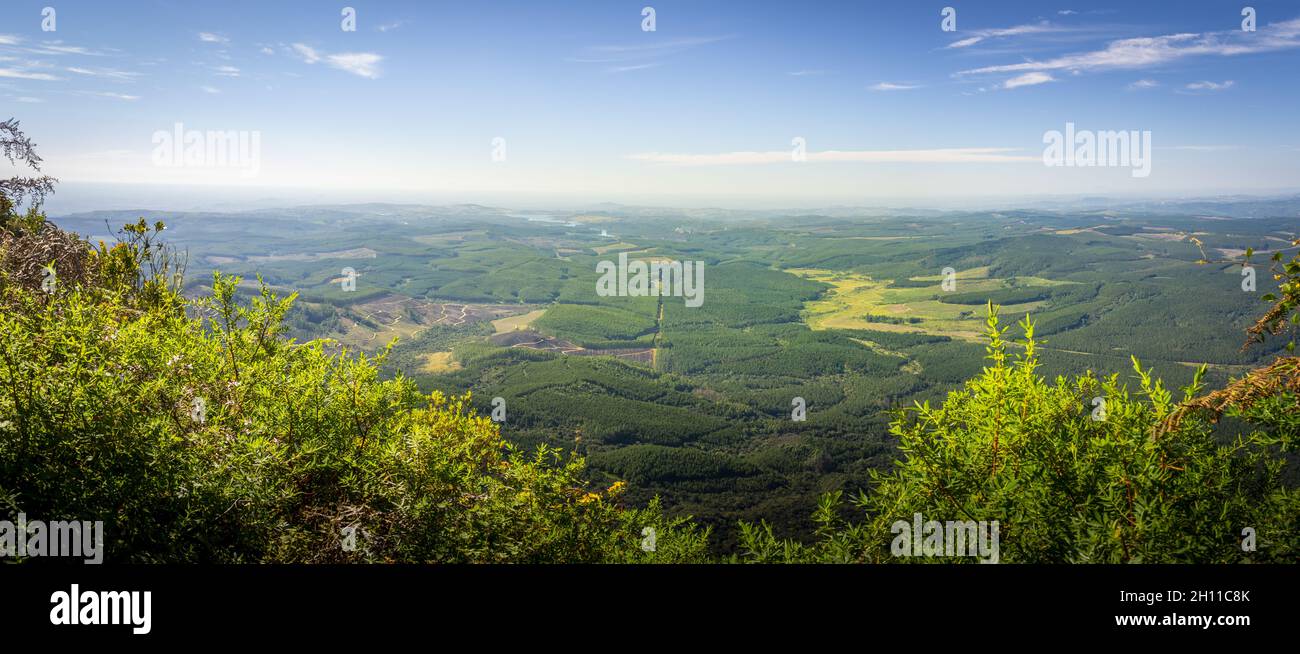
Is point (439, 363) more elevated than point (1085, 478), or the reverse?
point (1085, 478)

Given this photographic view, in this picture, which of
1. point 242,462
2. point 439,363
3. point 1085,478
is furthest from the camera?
point 439,363

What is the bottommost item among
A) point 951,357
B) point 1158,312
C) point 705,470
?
point 705,470

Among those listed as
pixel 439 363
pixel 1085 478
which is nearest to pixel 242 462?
pixel 1085 478

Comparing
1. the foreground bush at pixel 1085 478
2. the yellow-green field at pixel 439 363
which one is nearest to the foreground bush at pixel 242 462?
the foreground bush at pixel 1085 478

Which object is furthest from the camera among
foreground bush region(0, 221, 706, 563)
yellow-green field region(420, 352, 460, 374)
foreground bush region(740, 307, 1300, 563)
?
yellow-green field region(420, 352, 460, 374)

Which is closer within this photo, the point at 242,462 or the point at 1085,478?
the point at 1085,478

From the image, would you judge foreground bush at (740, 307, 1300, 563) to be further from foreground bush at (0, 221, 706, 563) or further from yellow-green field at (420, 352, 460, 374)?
yellow-green field at (420, 352, 460, 374)

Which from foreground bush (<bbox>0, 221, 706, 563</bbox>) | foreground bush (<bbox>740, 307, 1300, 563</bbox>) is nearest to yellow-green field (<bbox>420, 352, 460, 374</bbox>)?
foreground bush (<bbox>0, 221, 706, 563</bbox>)

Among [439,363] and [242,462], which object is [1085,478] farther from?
[439,363]

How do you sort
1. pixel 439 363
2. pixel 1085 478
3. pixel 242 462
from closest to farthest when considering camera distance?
pixel 1085 478 < pixel 242 462 < pixel 439 363
